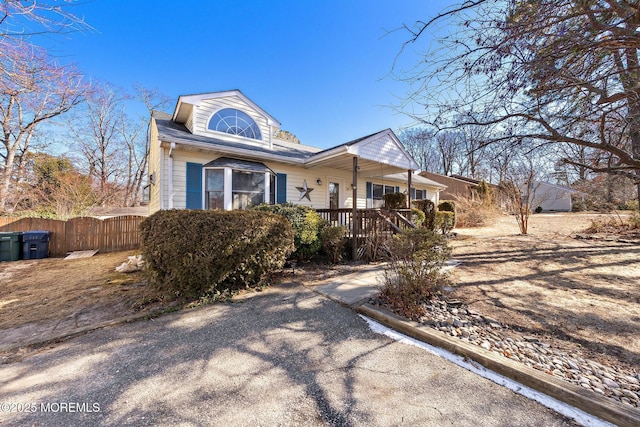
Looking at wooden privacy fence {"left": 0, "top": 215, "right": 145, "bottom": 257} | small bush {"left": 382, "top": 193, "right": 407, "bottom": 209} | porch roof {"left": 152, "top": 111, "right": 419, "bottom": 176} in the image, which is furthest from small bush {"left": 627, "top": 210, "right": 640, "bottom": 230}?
wooden privacy fence {"left": 0, "top": 215, "right": 145, "bottom": 257}

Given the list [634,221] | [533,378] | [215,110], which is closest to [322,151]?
[215,110]

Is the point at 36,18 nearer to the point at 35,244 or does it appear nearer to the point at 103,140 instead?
the point at 35,244

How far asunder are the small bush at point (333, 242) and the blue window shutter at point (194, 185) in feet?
12.7

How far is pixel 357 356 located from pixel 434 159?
3902 cm

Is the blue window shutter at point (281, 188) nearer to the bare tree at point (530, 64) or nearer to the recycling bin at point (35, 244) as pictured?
the bare tree at point (530, 64)

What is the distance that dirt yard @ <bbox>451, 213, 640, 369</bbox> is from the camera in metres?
2.63

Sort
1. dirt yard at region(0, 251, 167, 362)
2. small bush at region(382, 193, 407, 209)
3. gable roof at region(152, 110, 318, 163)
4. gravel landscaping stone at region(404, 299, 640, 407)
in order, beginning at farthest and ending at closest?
small bush at region(382, 193, 407, 209) → gable roof at region(152, 110, 318, 163) → dirt yard at region(0, 251, 167, 362) → gravel landscaping stone at region(404, 299, 640, 407)

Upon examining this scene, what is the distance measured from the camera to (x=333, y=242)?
6.21m

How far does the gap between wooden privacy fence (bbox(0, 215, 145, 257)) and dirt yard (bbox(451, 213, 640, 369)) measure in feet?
35.1

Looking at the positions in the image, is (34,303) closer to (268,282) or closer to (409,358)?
(268,282)

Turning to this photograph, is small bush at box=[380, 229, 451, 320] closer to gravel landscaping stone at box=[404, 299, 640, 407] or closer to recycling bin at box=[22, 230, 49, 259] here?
gravel landscaping stone at box=[404, 299, 640, 407]

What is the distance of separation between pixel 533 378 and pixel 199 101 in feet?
31.6

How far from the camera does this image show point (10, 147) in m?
13.0

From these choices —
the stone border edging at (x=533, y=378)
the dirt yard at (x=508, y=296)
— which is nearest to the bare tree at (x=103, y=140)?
the dirt yard at (x=508, y=296)
